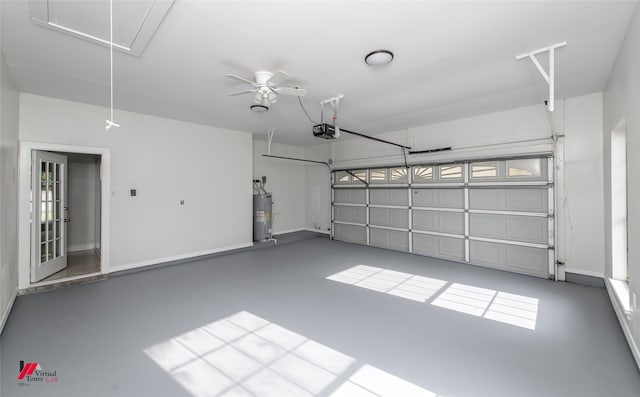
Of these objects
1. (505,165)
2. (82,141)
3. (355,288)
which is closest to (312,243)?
(355,288)

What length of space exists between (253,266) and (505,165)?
192 inches

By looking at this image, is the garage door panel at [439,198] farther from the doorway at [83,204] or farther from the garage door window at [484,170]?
the doorway at [83,204]

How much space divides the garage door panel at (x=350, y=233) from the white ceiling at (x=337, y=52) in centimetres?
351

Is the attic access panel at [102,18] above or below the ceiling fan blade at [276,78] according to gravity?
above

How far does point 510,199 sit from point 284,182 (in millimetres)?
5585

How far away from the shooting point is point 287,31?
7.32ft

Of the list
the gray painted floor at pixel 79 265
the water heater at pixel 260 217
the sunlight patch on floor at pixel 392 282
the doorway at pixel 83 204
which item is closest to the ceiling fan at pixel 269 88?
the sunlight patch on floor at pixel 392 282

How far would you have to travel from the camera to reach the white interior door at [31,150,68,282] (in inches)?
144

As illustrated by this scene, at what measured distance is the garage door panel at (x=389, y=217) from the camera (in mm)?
5938

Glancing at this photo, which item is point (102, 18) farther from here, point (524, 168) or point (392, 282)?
point (524, 168)

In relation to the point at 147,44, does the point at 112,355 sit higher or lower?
lower

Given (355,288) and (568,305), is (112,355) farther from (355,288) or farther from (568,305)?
(568,305)

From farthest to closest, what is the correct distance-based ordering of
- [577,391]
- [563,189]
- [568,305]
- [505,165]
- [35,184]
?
[505,165] < [563,189] < [35,184] < [568,305] < [577,391]

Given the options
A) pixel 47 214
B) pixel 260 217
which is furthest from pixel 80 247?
pixel 260 217
